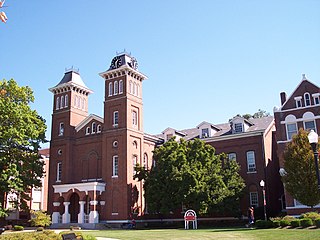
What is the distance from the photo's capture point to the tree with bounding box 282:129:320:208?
96.2ft

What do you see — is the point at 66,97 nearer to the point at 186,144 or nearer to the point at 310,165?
the point at 186,144

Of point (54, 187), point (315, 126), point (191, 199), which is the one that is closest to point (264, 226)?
point (191, 199)

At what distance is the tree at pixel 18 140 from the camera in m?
35.2

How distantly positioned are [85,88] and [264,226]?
3360 centimetres

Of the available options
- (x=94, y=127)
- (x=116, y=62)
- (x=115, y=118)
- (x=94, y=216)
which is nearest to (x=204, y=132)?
(x=115, y=118)

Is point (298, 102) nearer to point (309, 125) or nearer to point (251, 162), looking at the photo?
point (309, 125)

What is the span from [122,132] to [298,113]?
19769 mm

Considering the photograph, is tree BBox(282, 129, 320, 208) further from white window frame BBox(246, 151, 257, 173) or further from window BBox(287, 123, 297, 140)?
white window frame BBox(246, 151, 257, 173)

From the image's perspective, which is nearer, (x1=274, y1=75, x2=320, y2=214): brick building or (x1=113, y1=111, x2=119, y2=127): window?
(x1=274, y1=75, x2=320, y2=214): brick building

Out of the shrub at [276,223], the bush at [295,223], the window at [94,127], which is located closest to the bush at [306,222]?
the bush at [295,223]

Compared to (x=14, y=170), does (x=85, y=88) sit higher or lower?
higher

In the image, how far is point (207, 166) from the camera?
39.0m

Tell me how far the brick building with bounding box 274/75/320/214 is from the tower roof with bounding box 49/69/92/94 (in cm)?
2676

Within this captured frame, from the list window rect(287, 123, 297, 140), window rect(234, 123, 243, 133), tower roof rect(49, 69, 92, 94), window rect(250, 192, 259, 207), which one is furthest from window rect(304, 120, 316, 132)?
tower roof rect(49, 69, 92, 94)
